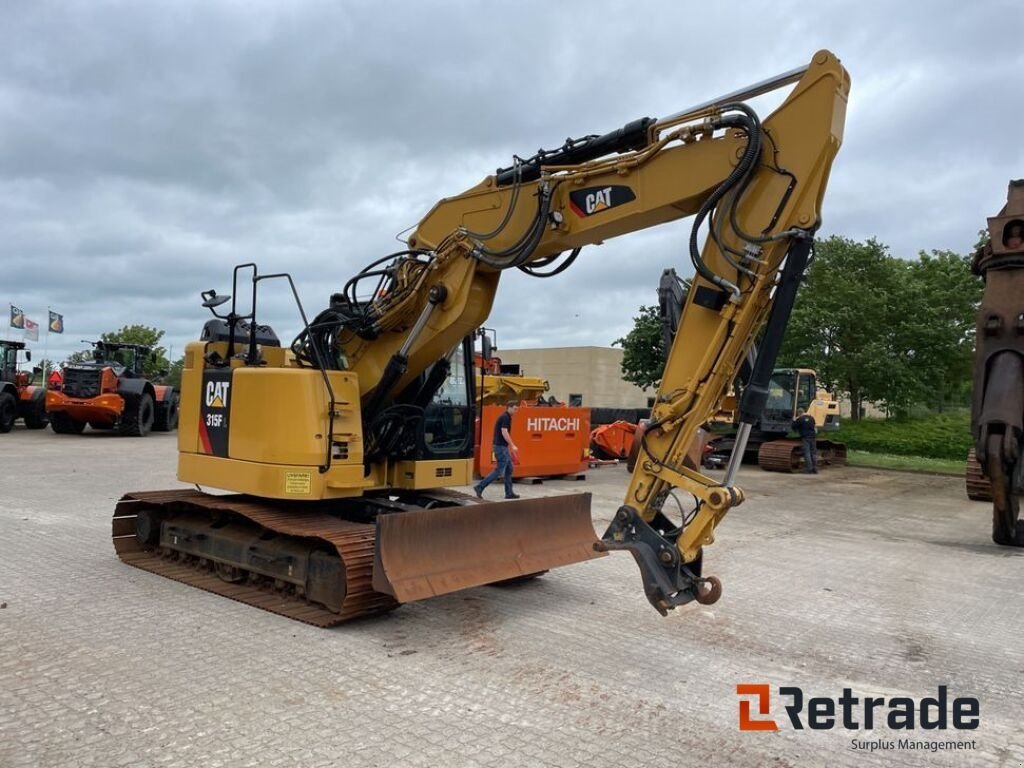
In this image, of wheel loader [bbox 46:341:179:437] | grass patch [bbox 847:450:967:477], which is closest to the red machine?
grass patch [bbox 847:450:967:477]

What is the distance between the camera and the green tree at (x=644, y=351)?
101 ft

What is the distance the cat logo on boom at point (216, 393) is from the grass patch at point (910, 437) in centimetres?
2419

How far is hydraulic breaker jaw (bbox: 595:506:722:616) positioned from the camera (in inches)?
196

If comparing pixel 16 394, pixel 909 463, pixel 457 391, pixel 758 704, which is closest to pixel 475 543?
pixel 457 391

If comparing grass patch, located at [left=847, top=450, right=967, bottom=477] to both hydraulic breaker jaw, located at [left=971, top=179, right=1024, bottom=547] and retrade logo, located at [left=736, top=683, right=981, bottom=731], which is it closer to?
hydraulic breaker jaw, located at [left=971, top=179, right=1024, bottom=547]

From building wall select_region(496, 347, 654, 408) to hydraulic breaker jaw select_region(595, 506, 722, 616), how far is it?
152 ft

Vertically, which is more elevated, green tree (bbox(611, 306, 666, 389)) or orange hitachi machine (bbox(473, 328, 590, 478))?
green tree (bbox(611, 306, 666, 389))

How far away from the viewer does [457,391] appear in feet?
25.4

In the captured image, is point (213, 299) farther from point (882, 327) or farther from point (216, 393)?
point (882, 327)

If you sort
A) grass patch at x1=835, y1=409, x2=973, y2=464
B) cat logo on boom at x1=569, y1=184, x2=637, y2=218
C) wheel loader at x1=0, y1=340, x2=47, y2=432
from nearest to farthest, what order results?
cat logo on boom at x1=569, y1=184, x2=637, y2=218, wheel loader at x1=0, y1=340, x2=47, y2=432, grass patch at x1=835, y1=409, x2=973, y2=464

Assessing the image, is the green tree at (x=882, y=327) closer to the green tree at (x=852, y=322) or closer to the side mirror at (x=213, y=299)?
the green tree at (x=852, y=322)

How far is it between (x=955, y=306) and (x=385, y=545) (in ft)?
94.6

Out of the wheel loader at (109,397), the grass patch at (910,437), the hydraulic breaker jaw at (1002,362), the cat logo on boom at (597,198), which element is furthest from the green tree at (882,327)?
the cat logo on boom at (597,198)

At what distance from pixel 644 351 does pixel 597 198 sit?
84.6 feet
